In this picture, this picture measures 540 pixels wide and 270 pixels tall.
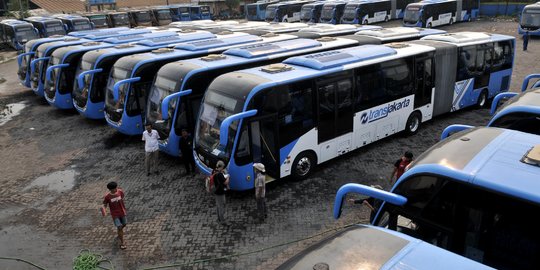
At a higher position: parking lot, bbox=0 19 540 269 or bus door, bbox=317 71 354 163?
bus door, bbox=317 71 354 163

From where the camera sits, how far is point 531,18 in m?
31.1

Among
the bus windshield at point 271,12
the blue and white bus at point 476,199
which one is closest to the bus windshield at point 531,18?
the bus windshield at point 271,12

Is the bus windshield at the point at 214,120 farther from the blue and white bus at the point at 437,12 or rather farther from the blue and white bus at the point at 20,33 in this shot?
the blue and white bus at the point at 20,33

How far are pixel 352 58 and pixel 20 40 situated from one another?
33.4 m

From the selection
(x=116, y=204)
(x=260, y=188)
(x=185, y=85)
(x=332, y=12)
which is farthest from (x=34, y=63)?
(x=332, y=12)

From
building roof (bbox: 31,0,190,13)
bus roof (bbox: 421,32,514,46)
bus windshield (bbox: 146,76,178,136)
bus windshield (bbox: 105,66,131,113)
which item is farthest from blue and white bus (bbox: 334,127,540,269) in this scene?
building roof (bbox: 31,0,190,13)

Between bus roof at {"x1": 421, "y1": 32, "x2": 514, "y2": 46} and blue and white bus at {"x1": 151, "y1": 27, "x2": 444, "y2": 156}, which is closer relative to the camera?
blue and white bus at {"x1": 151, "y1": 27, "x2": 444, "y2": 156}

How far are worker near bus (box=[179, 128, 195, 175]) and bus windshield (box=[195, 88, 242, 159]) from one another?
0.65 meters

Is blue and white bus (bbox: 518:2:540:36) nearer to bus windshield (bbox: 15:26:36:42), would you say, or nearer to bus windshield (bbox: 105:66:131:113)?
bus windshield (bbox: 105:66:131:113)

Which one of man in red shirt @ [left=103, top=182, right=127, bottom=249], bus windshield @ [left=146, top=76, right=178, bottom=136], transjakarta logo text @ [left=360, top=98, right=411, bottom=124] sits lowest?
man in red shirt @ [left=103, top=182, right=127, bottom=249]

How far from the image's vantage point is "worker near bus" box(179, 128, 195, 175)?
1127 centimetres

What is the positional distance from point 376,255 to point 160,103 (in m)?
9.92

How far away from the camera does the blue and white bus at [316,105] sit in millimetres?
9867

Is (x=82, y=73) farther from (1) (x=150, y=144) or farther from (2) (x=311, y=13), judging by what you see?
(2) (x=311, y=13)
